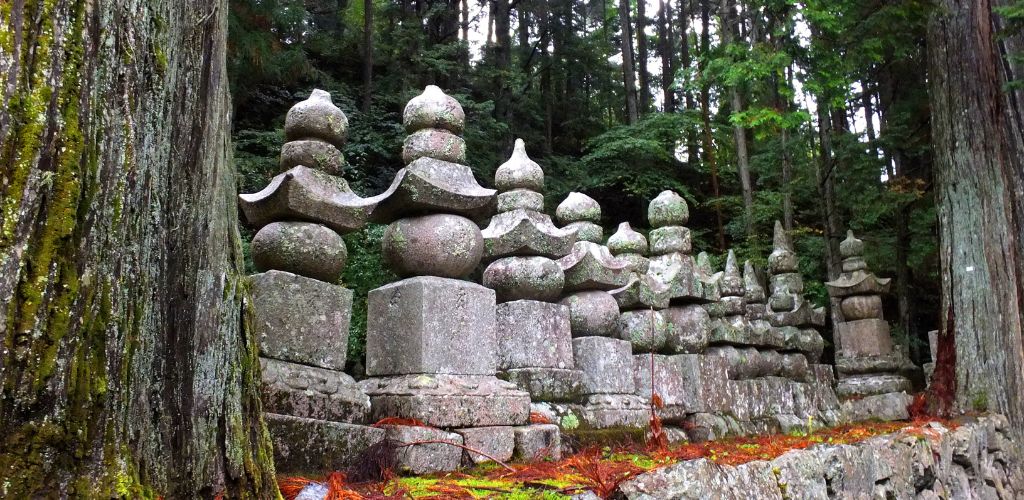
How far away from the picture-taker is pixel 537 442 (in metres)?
3.73

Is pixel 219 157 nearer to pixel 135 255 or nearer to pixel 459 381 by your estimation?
pixel 135 255

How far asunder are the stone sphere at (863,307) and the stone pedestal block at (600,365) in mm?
5420

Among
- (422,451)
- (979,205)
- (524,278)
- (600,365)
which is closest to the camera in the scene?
(422,451)

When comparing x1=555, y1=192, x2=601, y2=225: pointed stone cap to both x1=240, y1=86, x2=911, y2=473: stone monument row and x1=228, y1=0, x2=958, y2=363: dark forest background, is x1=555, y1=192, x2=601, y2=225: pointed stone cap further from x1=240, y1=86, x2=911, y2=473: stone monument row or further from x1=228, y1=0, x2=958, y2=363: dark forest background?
x1=228, y1=0, x2=958, y2=363: dark forest background

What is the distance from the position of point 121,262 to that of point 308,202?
5.39ft

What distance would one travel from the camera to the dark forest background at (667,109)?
9.35m

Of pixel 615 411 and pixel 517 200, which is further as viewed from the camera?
pixel 517 200

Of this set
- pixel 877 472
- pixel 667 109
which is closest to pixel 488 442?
pixel 877 472

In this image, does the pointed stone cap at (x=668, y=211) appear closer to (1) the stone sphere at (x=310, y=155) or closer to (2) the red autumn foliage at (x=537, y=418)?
(2) the red autumn foliage at (x=537, y=418)

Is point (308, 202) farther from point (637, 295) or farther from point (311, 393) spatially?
point (637, 295)

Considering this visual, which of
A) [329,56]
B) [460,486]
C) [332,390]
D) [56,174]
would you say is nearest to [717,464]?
[460,486]

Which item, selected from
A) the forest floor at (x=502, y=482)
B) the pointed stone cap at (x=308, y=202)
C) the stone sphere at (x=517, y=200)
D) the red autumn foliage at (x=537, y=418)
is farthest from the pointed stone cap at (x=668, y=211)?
the pointed stone cap at (x=308, y=202)

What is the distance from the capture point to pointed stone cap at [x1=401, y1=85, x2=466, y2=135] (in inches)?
158

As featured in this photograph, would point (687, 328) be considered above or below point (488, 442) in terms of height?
above
